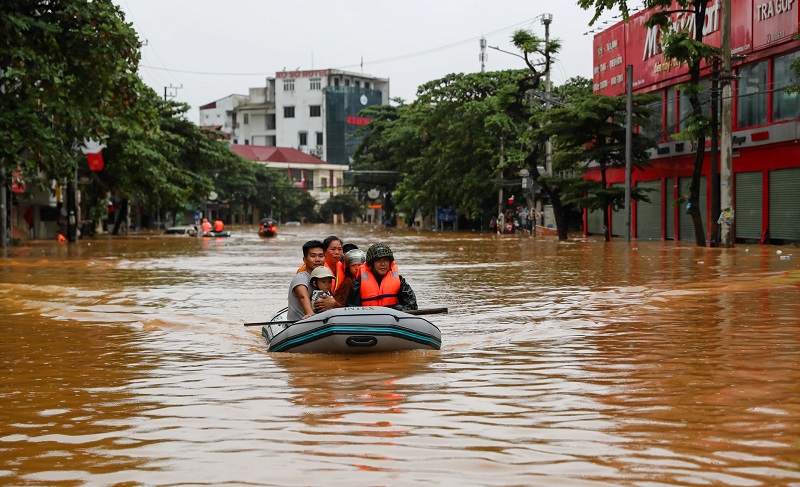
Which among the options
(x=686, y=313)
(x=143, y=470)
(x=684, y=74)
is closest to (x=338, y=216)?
(x=684, y=74)

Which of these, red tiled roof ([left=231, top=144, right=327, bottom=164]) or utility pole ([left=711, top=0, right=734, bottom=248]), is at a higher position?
red tiled roof ([left=231, top=144, right=327, bottom=164])

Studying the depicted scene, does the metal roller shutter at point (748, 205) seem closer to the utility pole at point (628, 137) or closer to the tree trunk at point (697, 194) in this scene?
the tree trunk at point (697, 194)

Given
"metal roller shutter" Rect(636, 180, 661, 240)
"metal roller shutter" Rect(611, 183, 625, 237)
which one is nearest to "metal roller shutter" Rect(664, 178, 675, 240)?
"metal roller shutter" Rect(636, 180, 661, 240)

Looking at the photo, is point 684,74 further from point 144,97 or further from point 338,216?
point 338,216

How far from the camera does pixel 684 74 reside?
43.0 metres

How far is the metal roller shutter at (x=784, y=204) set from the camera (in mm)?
35750

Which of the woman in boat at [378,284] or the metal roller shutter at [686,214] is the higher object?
the metal roller shutter at [686,214]

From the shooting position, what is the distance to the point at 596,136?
43281 millimetres

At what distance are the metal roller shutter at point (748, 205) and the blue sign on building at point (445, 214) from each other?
4291 cm

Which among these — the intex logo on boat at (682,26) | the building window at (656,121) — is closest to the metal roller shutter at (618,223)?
the building window at (656,121)

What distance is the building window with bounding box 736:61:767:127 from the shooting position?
37469mm

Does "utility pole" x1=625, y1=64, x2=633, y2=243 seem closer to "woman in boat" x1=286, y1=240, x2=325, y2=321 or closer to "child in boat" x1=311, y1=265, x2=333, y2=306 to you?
"woman in boat" x1=286, y1=240, x2=325, y2=321

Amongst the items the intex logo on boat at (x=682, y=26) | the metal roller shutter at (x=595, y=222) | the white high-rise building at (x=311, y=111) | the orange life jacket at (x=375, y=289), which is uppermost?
the white high-rise building at (x=311, y=111)

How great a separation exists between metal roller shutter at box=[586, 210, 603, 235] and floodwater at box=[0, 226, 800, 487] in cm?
3731
